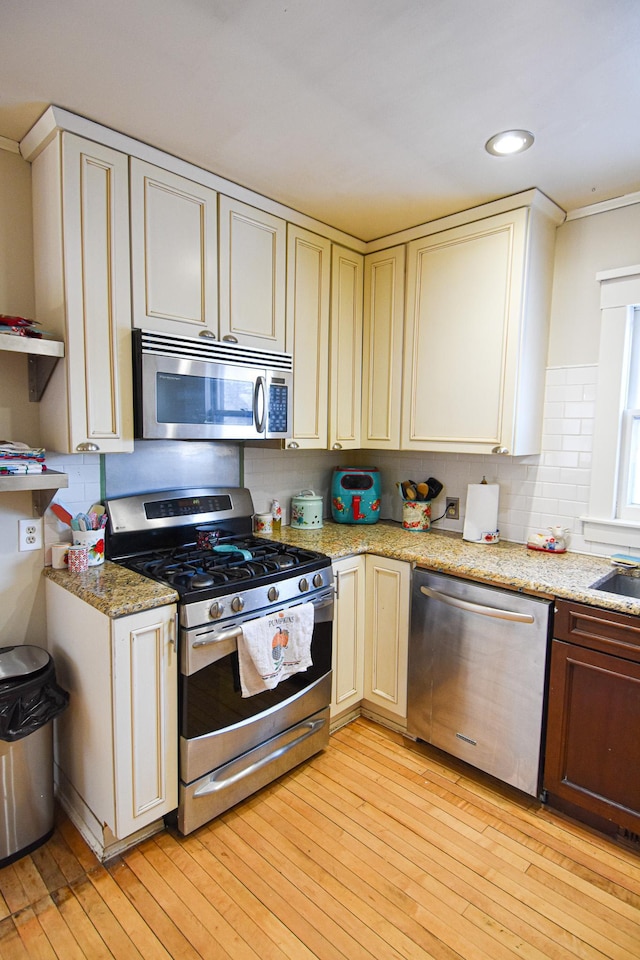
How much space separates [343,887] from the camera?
1.63 m

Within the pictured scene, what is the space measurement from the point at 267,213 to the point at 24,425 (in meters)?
1.40

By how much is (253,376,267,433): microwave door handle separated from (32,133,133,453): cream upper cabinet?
0.56 m

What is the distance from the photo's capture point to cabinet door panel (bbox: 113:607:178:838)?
1609mm

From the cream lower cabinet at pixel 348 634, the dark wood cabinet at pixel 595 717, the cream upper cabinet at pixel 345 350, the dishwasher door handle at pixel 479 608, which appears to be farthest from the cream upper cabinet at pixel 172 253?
the dark wood cabinet at pixel 595 717

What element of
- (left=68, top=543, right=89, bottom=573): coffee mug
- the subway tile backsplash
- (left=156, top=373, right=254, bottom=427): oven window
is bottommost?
(left=68, top=543, right=89, bottom=573): coffee mug

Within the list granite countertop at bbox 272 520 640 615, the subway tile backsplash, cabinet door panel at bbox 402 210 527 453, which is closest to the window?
the subway tile backsplash

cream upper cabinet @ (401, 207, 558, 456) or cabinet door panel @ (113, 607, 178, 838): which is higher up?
cream upper cabinet @ (401, 207, 558, 456)

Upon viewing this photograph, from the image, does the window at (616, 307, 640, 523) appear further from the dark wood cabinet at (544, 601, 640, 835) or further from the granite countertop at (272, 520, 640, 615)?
the dark wood cabinet at (544, 601, 640, 835)

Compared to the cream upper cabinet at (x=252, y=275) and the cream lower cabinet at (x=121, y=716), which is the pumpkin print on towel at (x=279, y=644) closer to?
the cream lower cabinet at (x=121, y=716)

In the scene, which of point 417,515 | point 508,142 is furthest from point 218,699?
point 508,142

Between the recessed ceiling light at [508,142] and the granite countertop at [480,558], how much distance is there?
5.20 feet

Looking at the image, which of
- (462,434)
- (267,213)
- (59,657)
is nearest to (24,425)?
(59,657)

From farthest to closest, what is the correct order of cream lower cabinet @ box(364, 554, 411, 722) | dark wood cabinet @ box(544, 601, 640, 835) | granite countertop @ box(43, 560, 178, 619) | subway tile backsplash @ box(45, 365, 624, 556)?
1. cream lower cabinet @ box(364, 554, 411, 722)
2. subway tile backsplash @ box(45, 365, 624, 556)
3. dark wood cabinet @ box(544, 601, 640, 835)
4. granite countertop @ box(43, 560, 178, 619)

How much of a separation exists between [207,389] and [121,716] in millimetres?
1237
